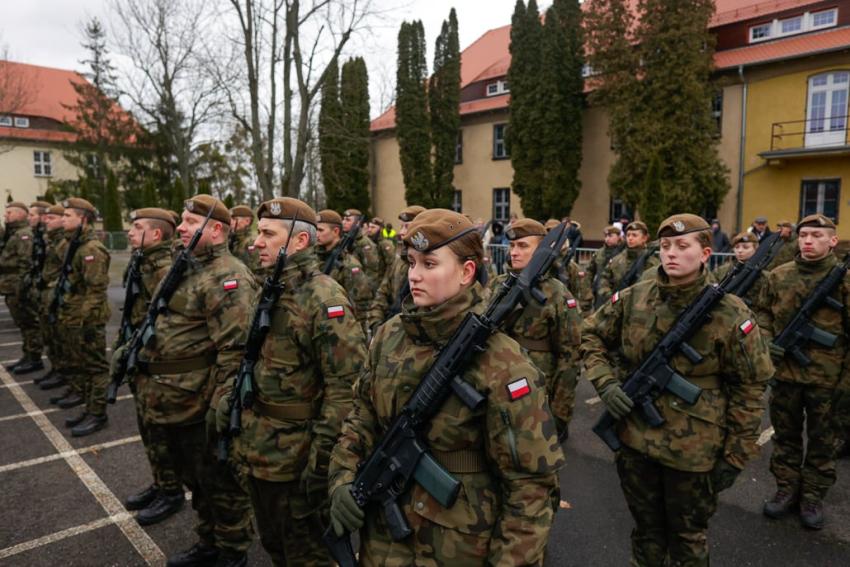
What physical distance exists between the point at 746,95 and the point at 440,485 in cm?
2292

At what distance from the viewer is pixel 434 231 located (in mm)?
1981

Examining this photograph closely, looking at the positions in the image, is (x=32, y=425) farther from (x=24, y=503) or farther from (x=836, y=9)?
(x=836, y=9)

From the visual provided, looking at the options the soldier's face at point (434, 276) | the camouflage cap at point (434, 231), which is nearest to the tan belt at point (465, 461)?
the soldier's face at point (434, 276)

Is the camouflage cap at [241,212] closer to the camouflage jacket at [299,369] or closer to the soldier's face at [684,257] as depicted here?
the camouflage jacket at [299,369]

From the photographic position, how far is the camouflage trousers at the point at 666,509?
2.97 m

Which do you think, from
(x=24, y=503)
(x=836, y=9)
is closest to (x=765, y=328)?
(x=24, y=503)

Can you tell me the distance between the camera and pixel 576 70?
77.9 feet

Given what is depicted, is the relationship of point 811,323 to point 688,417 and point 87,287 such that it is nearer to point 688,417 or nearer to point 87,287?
point 688,417

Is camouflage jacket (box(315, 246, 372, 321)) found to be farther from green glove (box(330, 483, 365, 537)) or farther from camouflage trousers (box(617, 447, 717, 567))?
green glove (box(330, 483, 365, 537))

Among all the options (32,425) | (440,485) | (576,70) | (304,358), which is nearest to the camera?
(440,485)

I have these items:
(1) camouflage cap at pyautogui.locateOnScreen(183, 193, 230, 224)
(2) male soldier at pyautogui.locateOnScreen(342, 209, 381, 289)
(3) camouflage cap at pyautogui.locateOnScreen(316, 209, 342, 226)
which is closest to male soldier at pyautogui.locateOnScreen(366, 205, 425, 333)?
(3) camouflage cap at pyautogui.locateOnScreen(316, 209, 342, 226)

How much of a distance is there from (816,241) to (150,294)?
531 centimetres

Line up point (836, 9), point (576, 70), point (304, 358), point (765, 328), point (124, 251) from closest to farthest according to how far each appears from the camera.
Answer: point (304, 358) → point (765, 328) → point (836, 9) → point (576, 70) → point (124, 251)

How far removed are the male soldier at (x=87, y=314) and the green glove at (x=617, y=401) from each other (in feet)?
17.7
